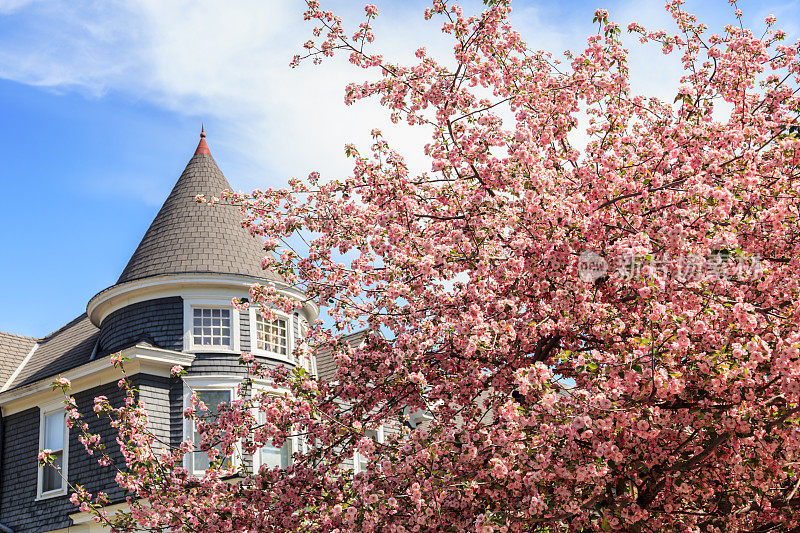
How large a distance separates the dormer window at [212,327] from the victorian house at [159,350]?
28mm

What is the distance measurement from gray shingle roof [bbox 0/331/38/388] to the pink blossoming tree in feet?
59.3

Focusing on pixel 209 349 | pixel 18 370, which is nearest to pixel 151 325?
pixel 209 349

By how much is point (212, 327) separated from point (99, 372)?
325 centimetres

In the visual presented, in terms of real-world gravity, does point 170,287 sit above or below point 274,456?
above

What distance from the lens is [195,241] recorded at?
22.1 m

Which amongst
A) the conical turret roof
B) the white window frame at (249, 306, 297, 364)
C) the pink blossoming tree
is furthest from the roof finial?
the pink blossoming tree

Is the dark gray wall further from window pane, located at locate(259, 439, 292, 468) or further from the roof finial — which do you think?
the roof finial

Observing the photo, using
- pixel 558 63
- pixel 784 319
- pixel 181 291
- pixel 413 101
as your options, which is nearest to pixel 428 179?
pixel 413 101

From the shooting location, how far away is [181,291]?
2111 centimetres

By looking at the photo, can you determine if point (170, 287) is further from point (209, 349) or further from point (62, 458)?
point (62, 458)

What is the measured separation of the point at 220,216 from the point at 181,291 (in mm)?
2988

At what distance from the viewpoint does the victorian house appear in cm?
2006

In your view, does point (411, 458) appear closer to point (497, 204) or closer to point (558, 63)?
point (497, 204)

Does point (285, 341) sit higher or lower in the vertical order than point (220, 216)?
lower
